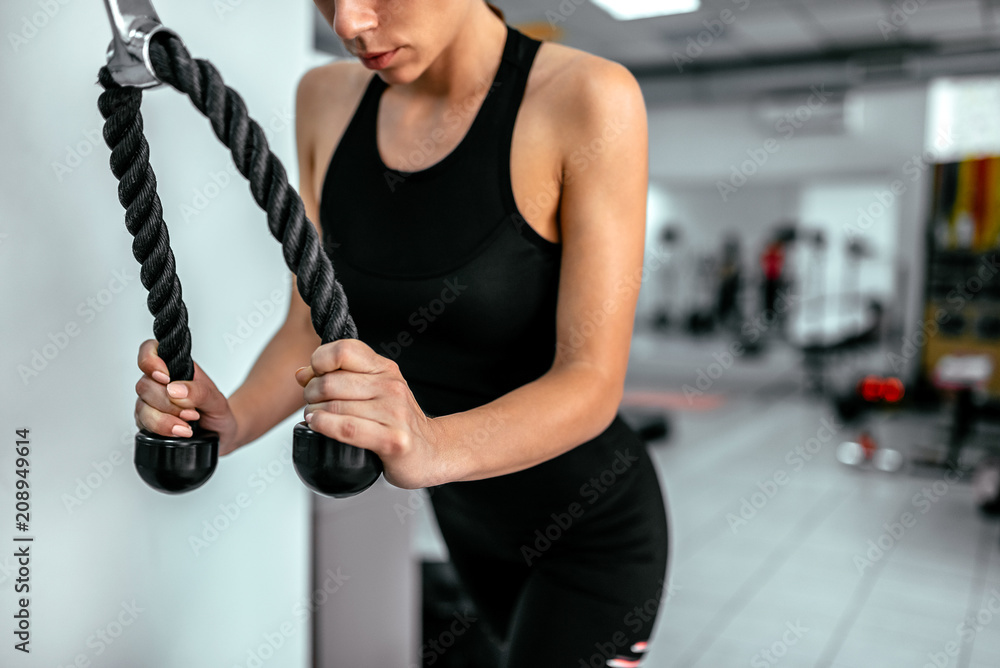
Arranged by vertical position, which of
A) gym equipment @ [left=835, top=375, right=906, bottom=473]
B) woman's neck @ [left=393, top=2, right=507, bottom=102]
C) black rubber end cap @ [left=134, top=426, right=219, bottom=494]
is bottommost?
gym equipment @ [left=835, top=375, right=906, bottom=473]

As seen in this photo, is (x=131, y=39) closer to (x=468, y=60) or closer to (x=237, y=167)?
(x=237, y=167)

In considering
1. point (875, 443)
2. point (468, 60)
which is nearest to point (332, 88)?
point (468, 60)

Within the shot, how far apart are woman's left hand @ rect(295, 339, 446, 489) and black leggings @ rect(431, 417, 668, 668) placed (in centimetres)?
41

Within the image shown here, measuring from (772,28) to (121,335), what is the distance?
6.43 metres

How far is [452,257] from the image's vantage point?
34.4 inches

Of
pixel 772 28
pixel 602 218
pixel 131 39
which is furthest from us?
pixel 772 28

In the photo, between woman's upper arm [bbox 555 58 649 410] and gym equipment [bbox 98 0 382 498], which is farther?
woman's upper arm [bbox 555 58 649 410]

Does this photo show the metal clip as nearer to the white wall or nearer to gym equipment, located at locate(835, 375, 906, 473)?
the white wall

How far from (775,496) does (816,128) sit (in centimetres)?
511

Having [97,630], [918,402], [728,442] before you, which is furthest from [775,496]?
[97,630]

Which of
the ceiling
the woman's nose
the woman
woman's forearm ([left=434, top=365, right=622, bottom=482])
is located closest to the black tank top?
the woman

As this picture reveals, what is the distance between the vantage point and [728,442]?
5.54 metres

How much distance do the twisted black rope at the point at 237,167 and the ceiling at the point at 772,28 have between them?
5182mm

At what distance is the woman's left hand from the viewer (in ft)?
1.82
